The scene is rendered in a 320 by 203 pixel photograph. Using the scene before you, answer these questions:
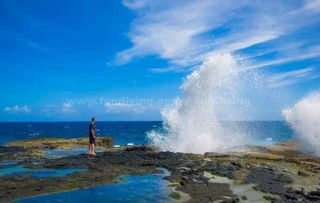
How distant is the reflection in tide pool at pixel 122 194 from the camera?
13.7 m

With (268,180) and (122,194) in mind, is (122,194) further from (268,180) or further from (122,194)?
(268,180)

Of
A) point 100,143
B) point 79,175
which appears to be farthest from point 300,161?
point 100,143

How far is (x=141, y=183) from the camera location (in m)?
16.8

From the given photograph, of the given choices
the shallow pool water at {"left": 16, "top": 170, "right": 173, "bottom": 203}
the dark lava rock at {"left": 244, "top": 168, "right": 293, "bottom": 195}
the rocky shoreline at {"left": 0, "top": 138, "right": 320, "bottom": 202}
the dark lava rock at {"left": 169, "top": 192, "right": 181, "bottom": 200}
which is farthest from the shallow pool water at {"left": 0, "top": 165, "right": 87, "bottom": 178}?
the dark lava rock at {"left": 244, "top": 168, "right": 293, "bottom": 195}

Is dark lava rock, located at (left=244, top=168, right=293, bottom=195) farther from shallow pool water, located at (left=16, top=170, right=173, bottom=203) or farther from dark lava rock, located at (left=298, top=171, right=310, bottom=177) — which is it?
shallow pool water, located at (left=16, top=170, right=173, bottom=203)

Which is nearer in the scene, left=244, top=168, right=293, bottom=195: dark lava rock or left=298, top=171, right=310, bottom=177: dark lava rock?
left=244, top=168, right=293, bottom=195: dark lava rock

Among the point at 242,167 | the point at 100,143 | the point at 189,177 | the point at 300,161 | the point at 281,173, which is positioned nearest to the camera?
the point at 189,177

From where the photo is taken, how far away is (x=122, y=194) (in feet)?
48.0

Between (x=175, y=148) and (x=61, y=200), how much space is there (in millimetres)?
17819

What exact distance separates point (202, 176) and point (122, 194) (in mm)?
4783

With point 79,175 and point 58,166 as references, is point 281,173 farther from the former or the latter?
point 58,166

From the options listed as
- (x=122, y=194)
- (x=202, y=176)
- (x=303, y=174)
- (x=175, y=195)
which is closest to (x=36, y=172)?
(x=122, y=194)

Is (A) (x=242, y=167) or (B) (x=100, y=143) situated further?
(B) (x=100, y=143)

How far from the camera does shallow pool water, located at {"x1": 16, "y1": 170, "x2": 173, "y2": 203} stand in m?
13.7
